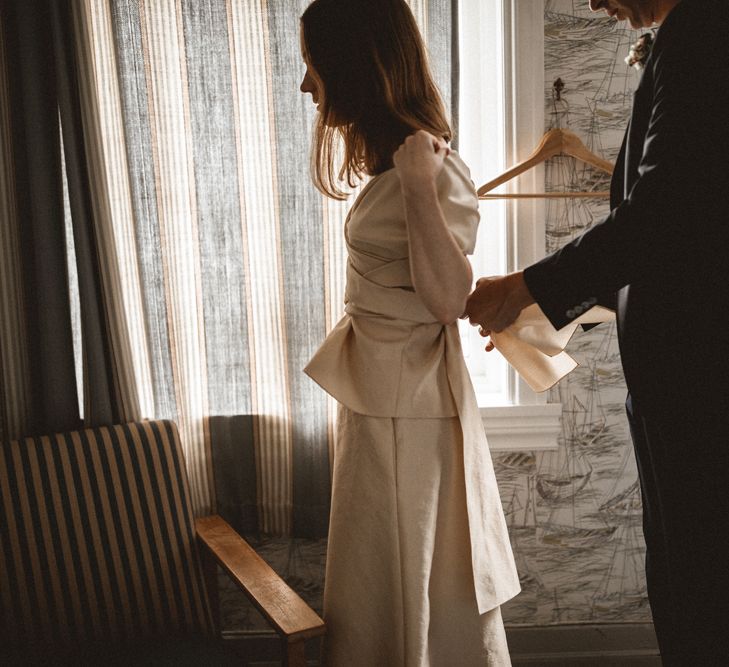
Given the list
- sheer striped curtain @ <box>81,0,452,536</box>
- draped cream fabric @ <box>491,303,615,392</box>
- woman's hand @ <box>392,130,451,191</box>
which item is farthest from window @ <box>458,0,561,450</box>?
woman's hand @ <box>392,130,451,191</box>

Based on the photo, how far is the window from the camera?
1.73 m

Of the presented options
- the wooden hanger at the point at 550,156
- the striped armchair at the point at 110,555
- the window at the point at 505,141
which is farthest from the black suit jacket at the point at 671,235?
the striped armchair at the point at 110,555

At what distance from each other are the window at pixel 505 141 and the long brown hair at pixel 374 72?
0.60 metres

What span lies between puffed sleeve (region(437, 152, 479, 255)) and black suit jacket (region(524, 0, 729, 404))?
15 cm

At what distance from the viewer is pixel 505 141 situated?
5.78 ft

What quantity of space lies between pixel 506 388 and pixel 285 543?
78cm

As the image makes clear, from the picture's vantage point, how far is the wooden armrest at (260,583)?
3.93ft

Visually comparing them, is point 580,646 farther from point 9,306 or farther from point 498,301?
point 9,306

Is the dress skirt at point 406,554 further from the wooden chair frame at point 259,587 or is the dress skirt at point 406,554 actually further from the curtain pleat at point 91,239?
the curtain pleat at point 91,239

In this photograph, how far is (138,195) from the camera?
168cm

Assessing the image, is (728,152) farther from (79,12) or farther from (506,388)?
(79,12)

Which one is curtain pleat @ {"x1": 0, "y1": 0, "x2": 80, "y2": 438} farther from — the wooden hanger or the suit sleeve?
the suit sleeve

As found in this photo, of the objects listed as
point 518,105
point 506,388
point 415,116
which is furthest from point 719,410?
point 518,105

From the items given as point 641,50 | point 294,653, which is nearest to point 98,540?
point 294,653
